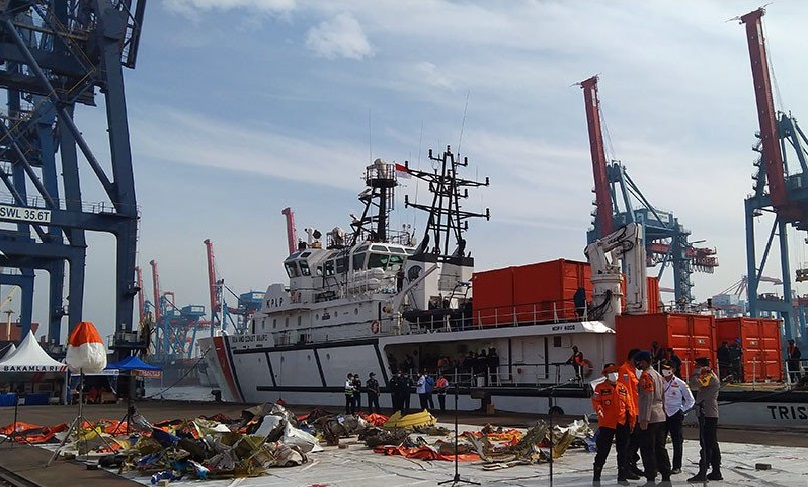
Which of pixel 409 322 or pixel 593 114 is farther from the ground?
pixel 593 114

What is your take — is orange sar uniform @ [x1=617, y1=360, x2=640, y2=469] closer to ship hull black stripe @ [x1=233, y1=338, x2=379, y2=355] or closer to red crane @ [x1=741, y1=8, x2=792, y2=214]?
ship hull black stripe @ [x1=233, y1=338, x2=379, y2=355]

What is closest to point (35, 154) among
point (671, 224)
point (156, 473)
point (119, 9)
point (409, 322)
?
point (119, 9)

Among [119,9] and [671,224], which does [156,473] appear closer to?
[119,9]

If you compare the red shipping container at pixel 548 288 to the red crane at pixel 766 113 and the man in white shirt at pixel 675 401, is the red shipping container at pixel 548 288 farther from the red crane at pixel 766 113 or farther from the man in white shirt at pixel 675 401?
the red crane at pixel 766 113

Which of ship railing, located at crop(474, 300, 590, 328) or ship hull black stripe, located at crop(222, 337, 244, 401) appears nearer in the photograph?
ship railing, located at crop(474, 300, 590, 328)

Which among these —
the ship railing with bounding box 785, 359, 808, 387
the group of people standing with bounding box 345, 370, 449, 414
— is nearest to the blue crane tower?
the group of people standing with bounding box 345, 370, 449, 414

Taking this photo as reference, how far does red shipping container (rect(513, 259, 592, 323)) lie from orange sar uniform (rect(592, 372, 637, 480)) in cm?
1177

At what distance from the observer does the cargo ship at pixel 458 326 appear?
18000mm

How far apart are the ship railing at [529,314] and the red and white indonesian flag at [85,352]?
11.3 metres

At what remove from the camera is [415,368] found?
23.7 meters

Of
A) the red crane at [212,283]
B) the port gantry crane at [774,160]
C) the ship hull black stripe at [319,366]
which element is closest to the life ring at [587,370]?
the ship hull black stripe at [319,366]

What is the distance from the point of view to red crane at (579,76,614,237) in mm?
59312

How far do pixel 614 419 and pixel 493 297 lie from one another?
1343 cm

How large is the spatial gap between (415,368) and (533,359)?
471cm
